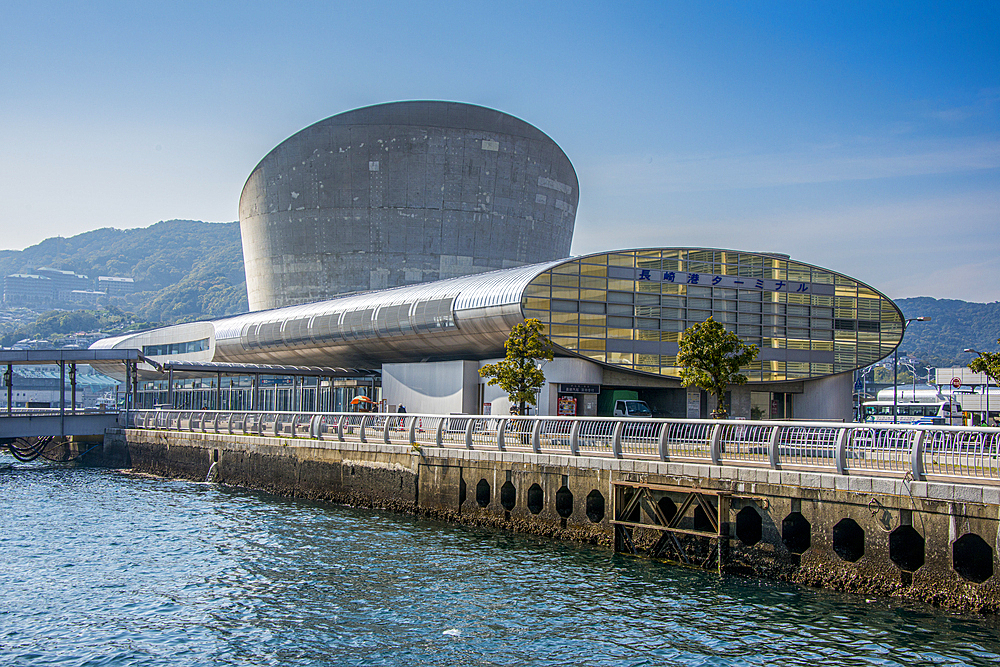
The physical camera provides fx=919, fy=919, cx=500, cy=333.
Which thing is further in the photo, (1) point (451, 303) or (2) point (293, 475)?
(1) point (451, 303)

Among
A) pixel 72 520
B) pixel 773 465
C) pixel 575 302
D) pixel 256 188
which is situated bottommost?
pixel 72 520

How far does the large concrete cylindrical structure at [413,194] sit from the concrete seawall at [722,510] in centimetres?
3910

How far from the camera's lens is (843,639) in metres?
15.7

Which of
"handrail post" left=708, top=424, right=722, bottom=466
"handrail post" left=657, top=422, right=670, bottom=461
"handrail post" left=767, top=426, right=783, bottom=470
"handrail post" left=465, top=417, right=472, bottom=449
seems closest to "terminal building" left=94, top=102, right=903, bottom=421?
"handrail post" left=465, top=417, right=472, bottom=449

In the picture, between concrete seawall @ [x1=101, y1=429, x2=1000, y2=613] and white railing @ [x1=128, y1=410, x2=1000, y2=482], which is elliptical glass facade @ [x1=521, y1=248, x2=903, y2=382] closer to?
white railing @ [x1=128, y1=410, x2=1000, y2=482]

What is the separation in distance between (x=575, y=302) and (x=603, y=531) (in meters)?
23.8

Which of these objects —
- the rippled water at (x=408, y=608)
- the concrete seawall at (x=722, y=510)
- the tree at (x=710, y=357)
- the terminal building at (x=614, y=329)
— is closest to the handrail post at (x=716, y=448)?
the concrete seawall at (x=722, y=510)

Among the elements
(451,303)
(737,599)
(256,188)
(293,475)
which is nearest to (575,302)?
(451,303)

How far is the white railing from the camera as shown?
17.7 m

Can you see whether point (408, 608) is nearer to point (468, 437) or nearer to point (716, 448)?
point (716, 448)

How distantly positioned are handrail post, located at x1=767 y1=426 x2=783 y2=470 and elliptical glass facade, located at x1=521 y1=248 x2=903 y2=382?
24.8 meters

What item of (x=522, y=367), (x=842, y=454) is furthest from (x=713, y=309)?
(x=842, y=454)

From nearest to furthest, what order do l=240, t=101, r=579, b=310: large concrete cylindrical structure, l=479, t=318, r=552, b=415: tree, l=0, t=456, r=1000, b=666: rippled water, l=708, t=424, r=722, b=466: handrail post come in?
1. l=0, t=456, r=1000, b=666: rippled water
2. l=708, t=424, r=722, b=466: handrail post
3. l=479, t=318, r=552, b=415: tree
4. l=240, t=101, r=579, b=310: large concrete cylindrical structure

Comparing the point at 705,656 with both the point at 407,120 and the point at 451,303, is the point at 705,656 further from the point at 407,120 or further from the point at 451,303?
the point at 407,120
